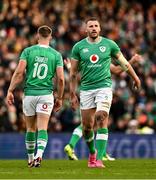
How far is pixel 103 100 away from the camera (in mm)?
17062

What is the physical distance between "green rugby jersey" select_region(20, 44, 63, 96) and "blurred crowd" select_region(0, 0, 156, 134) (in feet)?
31.8

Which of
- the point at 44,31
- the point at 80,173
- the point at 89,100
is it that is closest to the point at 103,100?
the point at 89,100

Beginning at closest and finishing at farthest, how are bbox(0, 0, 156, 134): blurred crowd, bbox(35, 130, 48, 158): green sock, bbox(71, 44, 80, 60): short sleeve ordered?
bbox(35, 130, 48, 158): green sock
bbox(71, 44, 80, 60): short sleeve
bbox(0, 0, 156, 134): blurred crowd

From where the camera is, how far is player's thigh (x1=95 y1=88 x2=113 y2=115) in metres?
17.0

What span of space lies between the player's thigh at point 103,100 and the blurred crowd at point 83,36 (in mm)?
9736

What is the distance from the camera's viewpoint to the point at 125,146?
2634 centimetres

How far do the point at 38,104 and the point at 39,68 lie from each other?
26.2 inches

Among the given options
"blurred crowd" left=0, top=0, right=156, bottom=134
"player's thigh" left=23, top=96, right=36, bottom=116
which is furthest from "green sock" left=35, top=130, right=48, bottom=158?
"blurred crowd" left=0, top=0, right=156, bottom=134

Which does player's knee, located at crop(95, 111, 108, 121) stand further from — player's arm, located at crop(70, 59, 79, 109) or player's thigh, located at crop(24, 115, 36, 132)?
player's thigh, located at crop(24, 115, 36, 132)

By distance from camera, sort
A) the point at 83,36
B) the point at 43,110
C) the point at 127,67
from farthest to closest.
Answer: the point at 83,36, the point at 127,67, the point at 43,110

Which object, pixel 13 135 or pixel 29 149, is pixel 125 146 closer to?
pixel 13 135

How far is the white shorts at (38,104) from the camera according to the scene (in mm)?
16922

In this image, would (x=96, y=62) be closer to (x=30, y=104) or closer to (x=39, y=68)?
(x=39, y=68)

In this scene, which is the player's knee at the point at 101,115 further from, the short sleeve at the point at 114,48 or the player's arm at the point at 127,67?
the short sleeve at the point at 114,48
